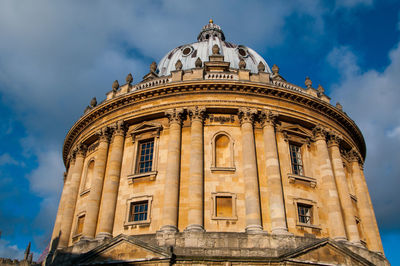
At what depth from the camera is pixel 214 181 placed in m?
22.2

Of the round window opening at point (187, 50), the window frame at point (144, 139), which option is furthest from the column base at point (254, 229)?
the round window opening at point (187, 50)

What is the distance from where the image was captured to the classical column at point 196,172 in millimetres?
20422

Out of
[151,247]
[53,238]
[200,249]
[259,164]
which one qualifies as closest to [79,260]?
[151,247]

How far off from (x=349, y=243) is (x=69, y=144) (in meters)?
24.3

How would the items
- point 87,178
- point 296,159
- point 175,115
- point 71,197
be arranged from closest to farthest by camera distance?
point 175,115, point 296,159, point 71,197, point 87,178

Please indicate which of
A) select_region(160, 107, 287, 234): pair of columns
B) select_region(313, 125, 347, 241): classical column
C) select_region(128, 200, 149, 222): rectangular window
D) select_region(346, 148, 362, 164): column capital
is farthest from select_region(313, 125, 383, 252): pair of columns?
select_region(128, 200, 149, 222): rectangular window

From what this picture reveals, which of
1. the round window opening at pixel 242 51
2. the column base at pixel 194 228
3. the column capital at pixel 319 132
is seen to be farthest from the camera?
the round window opening at pixel 242 51

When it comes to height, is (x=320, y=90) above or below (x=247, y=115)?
above

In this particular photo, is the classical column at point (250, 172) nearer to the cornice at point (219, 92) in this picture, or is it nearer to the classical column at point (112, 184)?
the cornice at point (219, 92)

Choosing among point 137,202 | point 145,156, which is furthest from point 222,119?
point 137,202

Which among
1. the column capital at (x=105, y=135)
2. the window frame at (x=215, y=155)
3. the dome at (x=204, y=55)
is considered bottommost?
the window frame at (x=215, y=155)

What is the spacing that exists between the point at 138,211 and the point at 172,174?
→ 344 centimetres

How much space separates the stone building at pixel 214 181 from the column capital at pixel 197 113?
0.07m

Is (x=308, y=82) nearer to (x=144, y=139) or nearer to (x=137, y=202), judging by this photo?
(x=144, y=139)
